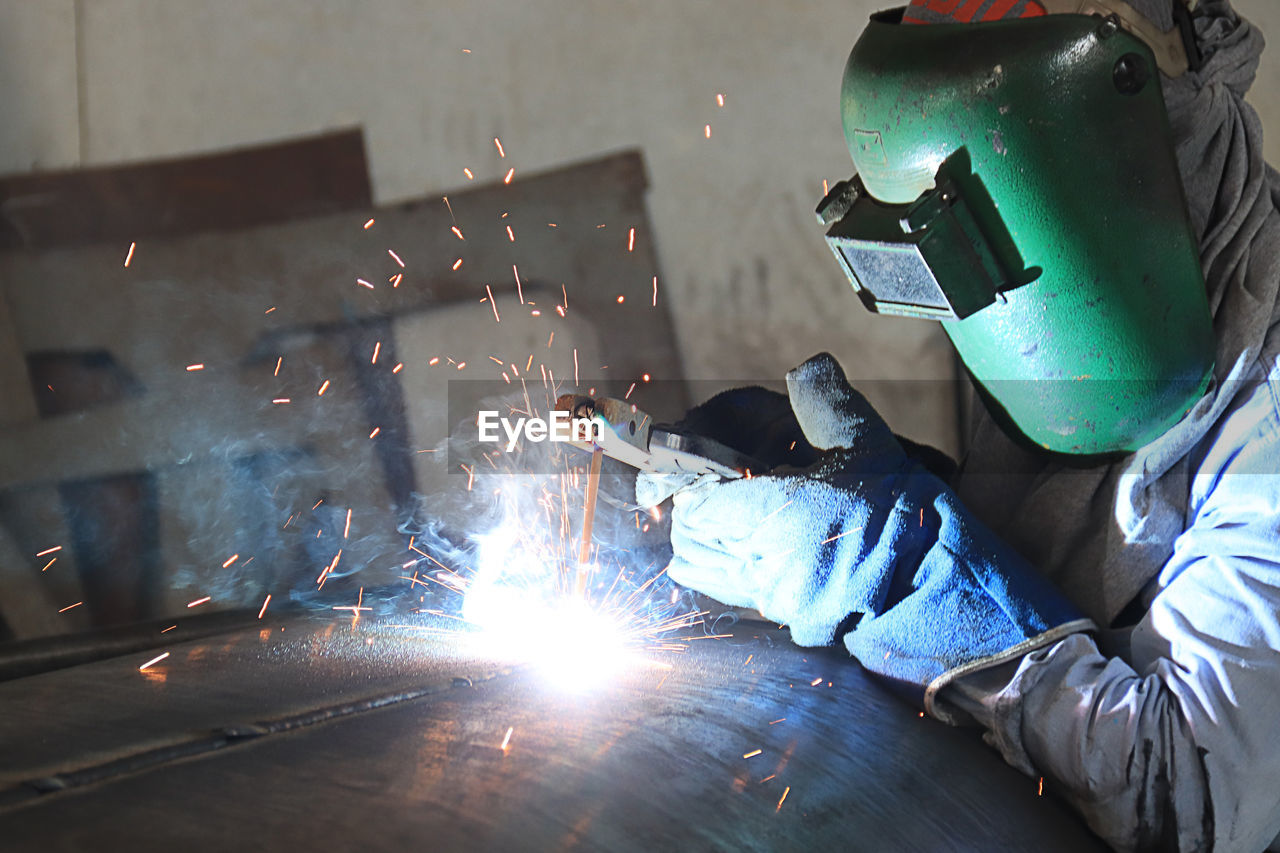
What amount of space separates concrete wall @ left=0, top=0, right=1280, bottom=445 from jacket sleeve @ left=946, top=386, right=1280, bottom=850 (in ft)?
4.94

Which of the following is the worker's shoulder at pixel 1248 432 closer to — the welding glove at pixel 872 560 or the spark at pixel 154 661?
the welding glove at pixel 872 560

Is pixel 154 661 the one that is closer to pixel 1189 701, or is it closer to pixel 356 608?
pixel 356 608

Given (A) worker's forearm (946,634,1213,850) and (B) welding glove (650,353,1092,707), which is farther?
(B) welding glove (650,353,1092,707)

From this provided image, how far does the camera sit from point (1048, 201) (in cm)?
105

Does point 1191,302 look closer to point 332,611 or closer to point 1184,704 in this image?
point 1184,704

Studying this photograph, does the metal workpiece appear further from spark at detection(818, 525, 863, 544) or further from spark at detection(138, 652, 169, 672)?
spark at detection(818, 525, 863, 544)

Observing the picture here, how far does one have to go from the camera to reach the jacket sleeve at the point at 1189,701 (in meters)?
0.95

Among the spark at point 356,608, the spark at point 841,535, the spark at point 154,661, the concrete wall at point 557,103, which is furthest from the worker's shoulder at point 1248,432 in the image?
the concrete wall at point 557,103

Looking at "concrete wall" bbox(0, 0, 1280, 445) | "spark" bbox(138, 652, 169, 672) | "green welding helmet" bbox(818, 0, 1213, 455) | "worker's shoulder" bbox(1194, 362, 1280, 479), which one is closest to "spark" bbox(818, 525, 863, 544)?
"green welding helmet" bbox(818, 0, 1213, 455)

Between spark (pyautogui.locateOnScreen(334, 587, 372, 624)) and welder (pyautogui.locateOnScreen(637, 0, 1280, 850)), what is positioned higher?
welder (pyautogui.locateOnScreen(637, 0, 1280, 850))

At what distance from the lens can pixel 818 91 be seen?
2.49m

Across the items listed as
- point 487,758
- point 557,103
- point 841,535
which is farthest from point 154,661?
point 557,103

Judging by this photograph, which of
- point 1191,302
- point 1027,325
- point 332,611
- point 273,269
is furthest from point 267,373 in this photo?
point 1191,302

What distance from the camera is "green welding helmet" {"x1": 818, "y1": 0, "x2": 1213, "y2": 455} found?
1026 mm
